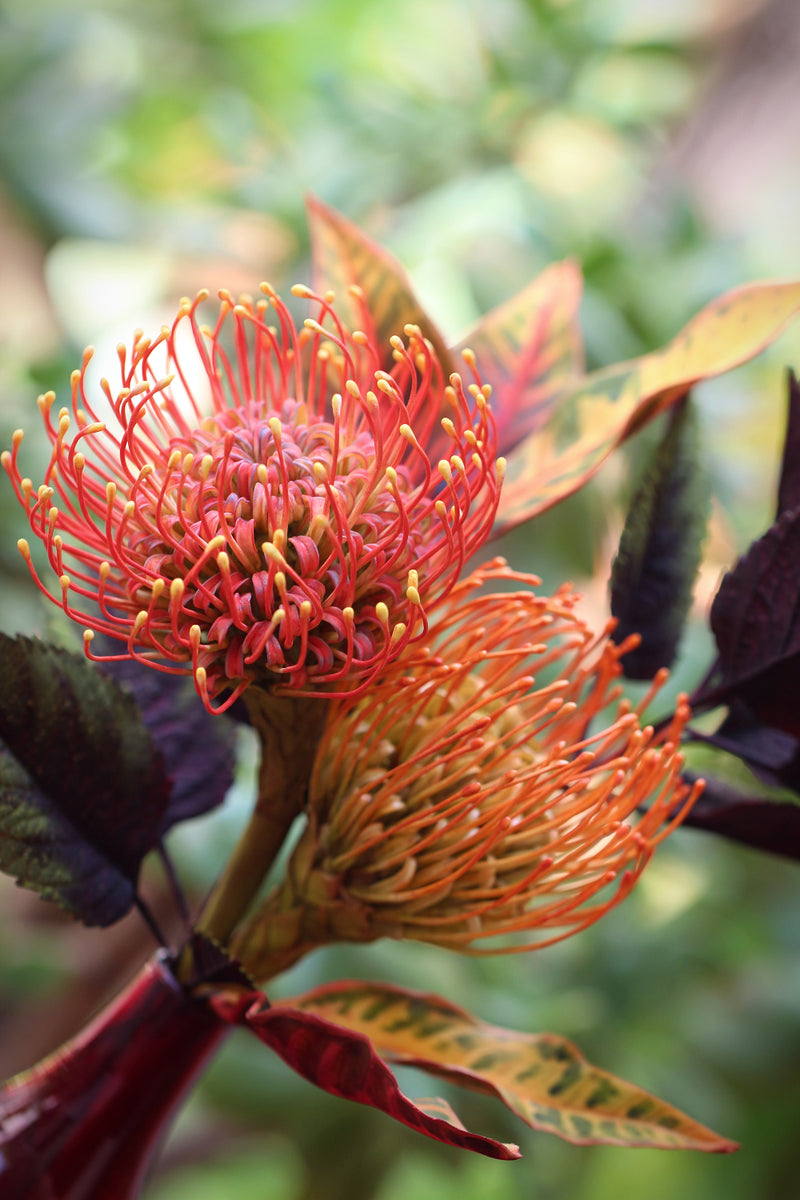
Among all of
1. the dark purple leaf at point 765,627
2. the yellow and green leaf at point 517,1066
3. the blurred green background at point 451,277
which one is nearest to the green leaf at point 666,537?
the dark purple leaf at point 765,627

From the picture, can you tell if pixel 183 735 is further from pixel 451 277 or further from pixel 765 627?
pixel 451 277

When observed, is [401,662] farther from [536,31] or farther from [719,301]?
[536,31]

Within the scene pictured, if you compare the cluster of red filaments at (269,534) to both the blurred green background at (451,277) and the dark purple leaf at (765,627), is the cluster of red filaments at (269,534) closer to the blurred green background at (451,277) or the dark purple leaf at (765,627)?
the dark purple leaf at (765,627)

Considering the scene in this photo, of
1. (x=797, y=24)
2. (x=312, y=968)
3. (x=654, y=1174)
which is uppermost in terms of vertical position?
(x=797, y=24)

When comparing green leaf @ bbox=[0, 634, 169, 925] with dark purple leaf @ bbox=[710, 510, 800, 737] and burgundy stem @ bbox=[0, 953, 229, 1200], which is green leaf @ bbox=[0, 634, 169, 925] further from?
dark purple leaf @ bbox=[710, 510, 800, 737]

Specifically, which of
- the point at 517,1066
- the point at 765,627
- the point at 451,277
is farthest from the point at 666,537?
the point at 451,277

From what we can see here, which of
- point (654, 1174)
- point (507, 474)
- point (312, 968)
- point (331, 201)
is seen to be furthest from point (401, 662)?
point (654, 1174)

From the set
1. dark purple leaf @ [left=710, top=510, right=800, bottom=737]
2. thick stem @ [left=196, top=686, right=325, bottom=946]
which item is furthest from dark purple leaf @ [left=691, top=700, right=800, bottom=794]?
thick stem @ [left=196, top=686, right=325, bottom=946]
